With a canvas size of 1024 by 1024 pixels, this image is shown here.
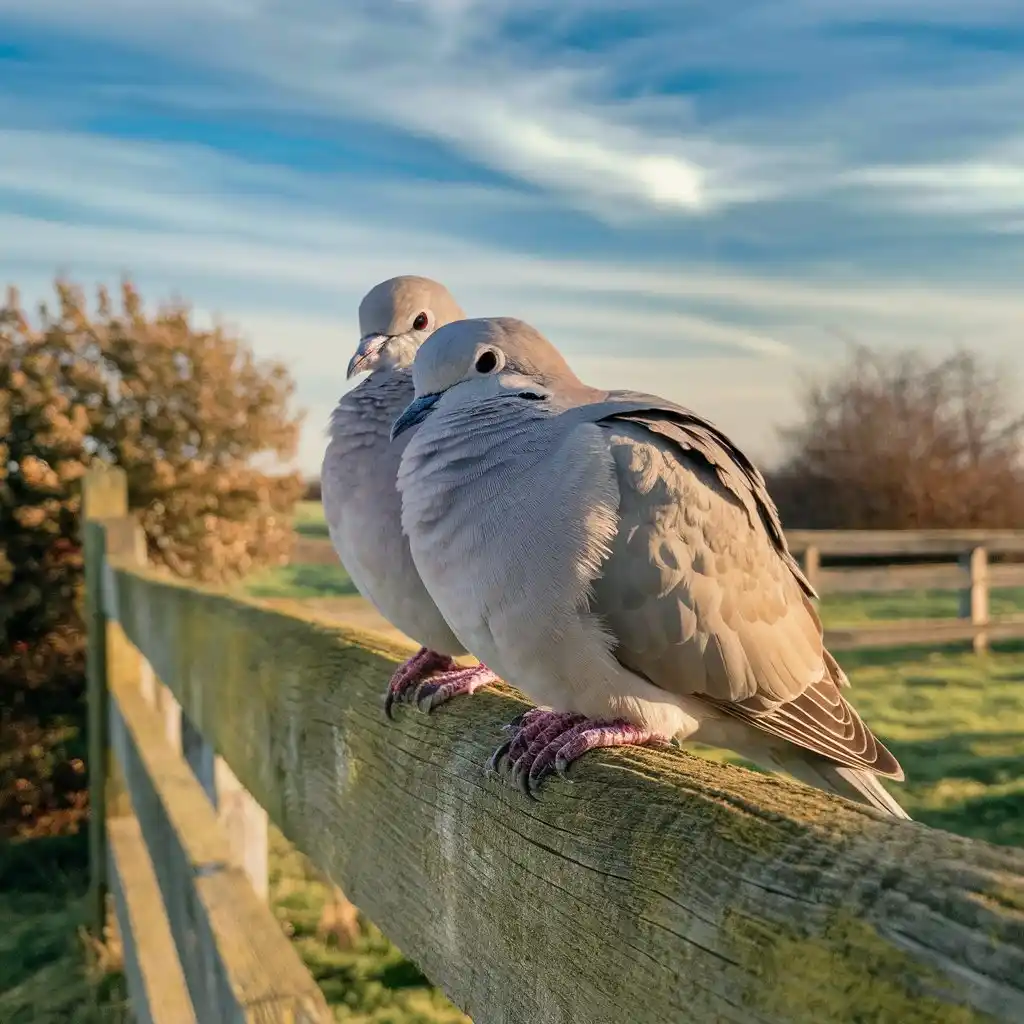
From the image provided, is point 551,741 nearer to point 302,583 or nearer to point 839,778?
point 839,778

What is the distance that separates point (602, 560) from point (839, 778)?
0.68 metres

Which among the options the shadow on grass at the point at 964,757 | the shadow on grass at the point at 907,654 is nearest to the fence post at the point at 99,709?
the shadow on grass at the point at 964,757

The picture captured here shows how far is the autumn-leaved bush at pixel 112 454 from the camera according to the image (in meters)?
5.25

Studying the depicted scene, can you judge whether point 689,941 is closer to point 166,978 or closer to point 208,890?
point 208,890

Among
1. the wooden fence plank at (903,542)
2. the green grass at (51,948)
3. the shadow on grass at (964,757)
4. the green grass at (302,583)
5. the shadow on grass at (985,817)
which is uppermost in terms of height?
the wooden fence plank at (903,542)

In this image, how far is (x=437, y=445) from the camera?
144 cm

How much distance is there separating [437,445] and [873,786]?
35.6 inches

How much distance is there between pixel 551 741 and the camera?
43.6 inches

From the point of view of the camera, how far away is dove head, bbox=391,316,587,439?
1.51 metres

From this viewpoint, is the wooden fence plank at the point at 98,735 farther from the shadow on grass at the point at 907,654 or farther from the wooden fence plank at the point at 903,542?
the wooden fence plank at the point at 903,542

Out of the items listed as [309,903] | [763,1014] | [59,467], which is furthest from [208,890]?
[59,467]

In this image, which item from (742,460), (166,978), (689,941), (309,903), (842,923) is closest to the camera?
(842,923)

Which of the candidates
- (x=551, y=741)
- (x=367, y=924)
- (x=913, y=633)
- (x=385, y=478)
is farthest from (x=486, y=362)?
(x=913, y=633)

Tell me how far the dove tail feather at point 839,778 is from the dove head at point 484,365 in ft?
2.40
